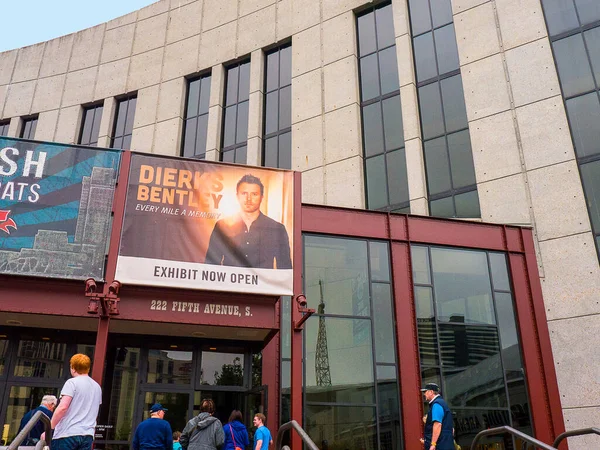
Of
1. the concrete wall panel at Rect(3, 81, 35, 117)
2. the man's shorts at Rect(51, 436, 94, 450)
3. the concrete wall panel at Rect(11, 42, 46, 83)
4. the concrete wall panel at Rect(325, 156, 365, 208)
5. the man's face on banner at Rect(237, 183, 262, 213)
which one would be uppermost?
the concrete wall panel at Rect(11, 42, 46, 83)

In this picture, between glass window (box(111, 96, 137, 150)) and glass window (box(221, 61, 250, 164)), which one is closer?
→ glass window (box(221, 61, 250, 164))

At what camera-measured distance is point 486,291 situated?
556 inches

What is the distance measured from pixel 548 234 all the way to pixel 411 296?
4.63 m

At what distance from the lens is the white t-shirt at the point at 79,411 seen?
5.27 m

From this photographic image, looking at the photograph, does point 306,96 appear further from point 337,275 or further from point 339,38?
point 337,275

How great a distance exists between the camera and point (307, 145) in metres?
19.5

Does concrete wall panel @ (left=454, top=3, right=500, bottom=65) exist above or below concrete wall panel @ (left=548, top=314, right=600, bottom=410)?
above

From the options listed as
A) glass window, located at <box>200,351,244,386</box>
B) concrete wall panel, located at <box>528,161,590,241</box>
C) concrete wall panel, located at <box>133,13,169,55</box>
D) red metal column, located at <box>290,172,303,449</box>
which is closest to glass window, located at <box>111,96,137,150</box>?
concrete wall panel, located at <box>133,13,169,55</box>

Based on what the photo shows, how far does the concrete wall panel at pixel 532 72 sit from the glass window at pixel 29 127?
21.8 metres

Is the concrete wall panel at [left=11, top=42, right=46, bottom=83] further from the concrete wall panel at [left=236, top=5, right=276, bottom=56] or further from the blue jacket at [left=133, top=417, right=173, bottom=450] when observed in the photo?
the blue jacket at [left=133, top=417, right=173, bottom=450]

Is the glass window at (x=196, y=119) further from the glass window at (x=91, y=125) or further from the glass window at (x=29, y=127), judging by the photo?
the glass window at (x=29, y=127)

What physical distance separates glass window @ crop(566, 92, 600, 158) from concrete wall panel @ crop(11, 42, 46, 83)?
24579 millimetres

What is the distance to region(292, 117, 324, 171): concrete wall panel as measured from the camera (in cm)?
1919

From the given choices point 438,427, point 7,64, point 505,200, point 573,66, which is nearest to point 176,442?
point 438,427
